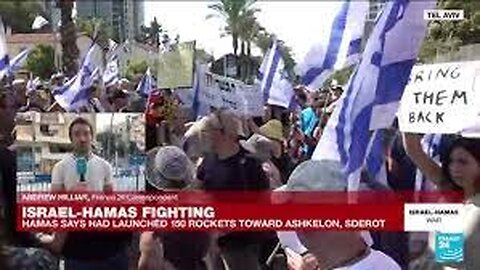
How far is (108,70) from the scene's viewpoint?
4.46m

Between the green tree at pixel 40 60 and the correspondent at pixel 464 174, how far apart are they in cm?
153

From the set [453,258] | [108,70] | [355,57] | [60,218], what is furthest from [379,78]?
[60,218]

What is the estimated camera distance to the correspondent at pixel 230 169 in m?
4.51

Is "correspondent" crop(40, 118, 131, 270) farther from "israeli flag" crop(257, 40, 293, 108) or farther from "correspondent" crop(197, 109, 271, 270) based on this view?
"israeli flag" crop(257, 40, 293, 108)

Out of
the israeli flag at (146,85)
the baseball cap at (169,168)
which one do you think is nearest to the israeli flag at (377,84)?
the baseball cap at (169,168)

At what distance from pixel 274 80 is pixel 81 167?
980mm

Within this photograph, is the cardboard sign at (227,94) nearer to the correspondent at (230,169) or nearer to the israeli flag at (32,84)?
the correspondent at (230,169)

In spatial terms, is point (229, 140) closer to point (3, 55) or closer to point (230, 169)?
point (230, 169)

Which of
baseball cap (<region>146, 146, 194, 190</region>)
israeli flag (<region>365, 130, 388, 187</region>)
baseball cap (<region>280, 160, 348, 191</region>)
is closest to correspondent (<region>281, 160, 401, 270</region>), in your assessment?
baseball cap (<region>280, 160, 348, 191</region>)

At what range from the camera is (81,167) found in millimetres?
4410

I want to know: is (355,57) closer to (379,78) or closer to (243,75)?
(379,78)

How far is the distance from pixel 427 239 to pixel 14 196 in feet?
5.80

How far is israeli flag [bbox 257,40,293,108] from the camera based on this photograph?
4.50 metres

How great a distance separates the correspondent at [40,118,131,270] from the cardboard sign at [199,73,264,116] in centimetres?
51
